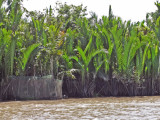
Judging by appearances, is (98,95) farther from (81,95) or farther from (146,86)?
(146,86)

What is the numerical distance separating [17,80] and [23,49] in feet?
4.49

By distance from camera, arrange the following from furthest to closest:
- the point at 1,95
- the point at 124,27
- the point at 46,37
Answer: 1. the point at 124,27
2. the point at 46,37
3. the point at 1,95

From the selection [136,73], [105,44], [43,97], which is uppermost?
[105,44]

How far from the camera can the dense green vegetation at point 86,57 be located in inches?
652

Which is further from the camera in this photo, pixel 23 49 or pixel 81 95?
pixel 81 95

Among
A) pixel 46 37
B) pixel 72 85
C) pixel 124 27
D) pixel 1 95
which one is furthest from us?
pixel 124 27

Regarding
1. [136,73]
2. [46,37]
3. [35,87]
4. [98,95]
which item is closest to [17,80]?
[35,87]

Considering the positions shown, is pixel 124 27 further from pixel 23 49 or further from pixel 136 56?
pixel 23 49

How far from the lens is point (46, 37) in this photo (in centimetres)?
1714

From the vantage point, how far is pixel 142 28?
21.2 meters

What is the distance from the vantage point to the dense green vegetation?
652 inches

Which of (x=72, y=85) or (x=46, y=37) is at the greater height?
(x=46, y=37)

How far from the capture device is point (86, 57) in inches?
712

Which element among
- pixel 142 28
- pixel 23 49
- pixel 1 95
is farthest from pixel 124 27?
pixel 1 95
